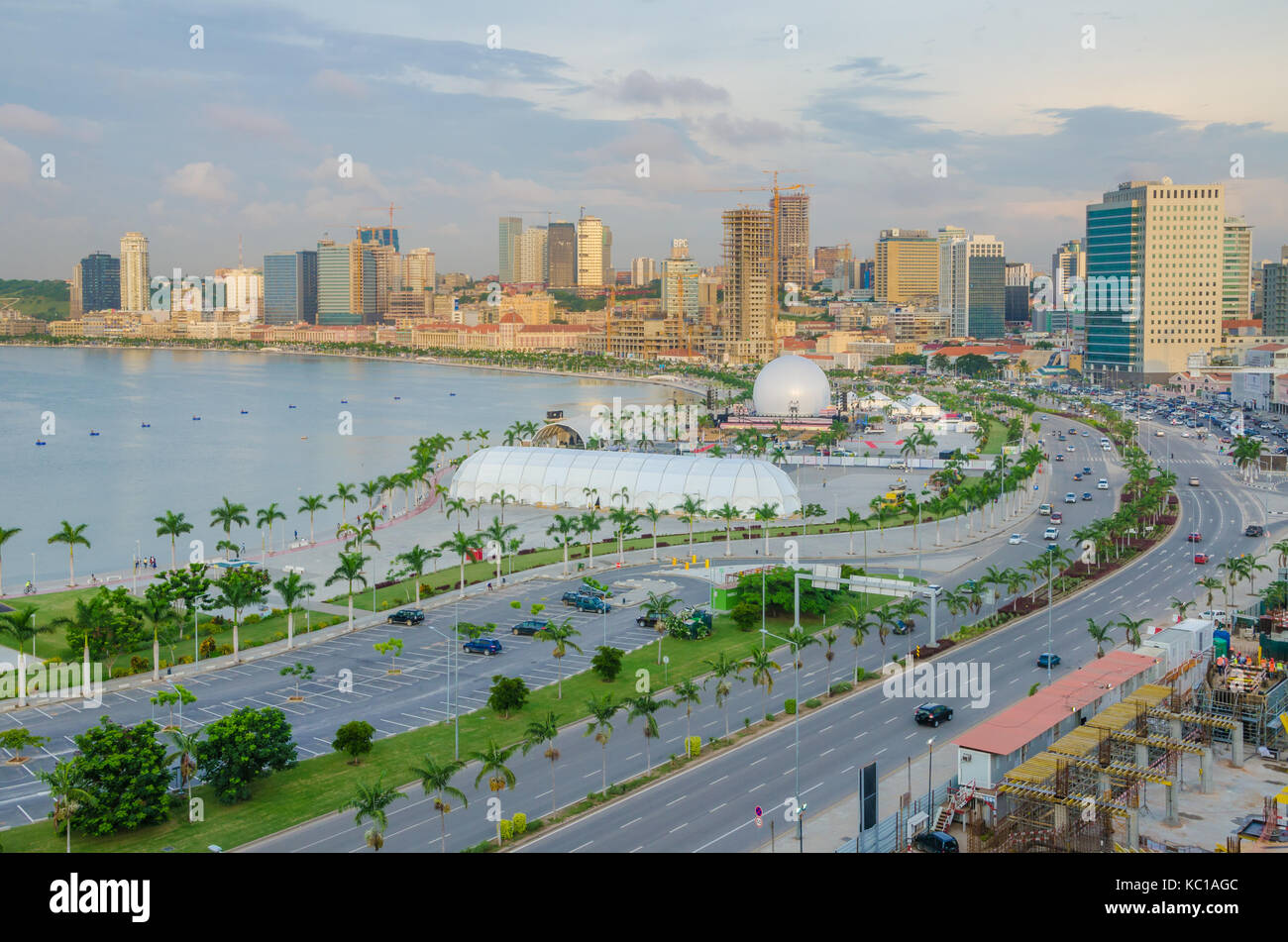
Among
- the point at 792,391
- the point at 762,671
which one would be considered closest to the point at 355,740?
the point at 762,671

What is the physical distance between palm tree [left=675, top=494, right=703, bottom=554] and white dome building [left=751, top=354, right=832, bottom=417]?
49.9 m

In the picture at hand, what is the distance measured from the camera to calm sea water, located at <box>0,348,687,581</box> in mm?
63531

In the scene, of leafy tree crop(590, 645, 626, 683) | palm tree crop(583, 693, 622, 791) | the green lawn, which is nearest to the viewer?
the green lawn

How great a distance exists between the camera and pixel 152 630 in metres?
35.5

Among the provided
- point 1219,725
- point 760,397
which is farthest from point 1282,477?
point 1219,725

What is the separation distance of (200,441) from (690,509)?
66044 mm

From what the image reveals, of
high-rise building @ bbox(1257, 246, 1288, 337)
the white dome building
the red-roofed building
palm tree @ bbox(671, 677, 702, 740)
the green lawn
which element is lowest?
the green lawn

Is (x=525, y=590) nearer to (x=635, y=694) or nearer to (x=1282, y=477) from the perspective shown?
(x=635, y=694)

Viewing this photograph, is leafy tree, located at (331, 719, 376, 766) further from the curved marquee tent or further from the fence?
the curved marquee tent

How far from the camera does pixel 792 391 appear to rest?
10962cm

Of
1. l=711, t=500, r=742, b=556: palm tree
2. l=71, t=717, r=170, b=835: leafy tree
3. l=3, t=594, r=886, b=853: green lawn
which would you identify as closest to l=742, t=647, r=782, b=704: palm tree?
l=3, t=594, r=886, b=853: green lawn

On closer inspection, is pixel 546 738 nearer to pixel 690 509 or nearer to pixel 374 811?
pixel 374 811
